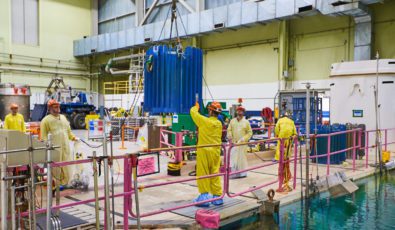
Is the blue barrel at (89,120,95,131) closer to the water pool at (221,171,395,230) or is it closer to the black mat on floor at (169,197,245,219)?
the black mat on floor at (169,197,245,219)

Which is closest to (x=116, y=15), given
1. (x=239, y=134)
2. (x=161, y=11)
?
(x=161, y=11)

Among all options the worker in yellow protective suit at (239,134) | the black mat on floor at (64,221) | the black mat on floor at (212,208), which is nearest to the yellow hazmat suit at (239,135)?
the worker in yellow protective suit at (239,134)

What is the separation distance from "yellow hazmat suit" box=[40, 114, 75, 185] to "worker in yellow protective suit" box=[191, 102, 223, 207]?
8.38 feet

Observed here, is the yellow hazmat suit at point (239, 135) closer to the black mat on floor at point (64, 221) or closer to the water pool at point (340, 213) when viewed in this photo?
the water pool at point (340, 213)

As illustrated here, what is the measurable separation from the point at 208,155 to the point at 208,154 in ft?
0.05

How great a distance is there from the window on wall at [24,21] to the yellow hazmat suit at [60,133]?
68.7 feet

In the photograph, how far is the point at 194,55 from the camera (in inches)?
293

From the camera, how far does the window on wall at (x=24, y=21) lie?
24125 millimetres

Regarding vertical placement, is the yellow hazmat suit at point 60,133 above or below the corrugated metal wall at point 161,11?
below

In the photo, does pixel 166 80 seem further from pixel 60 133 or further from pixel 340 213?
pixel 340 213

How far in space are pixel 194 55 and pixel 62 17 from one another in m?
22.4

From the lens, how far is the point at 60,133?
21.4ft

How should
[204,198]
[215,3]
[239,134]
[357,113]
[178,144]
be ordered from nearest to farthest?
[204,198]
[239,134]
[178,144]
[357,113]
[215,3]

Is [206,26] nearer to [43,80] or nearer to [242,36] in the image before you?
[242,36]
